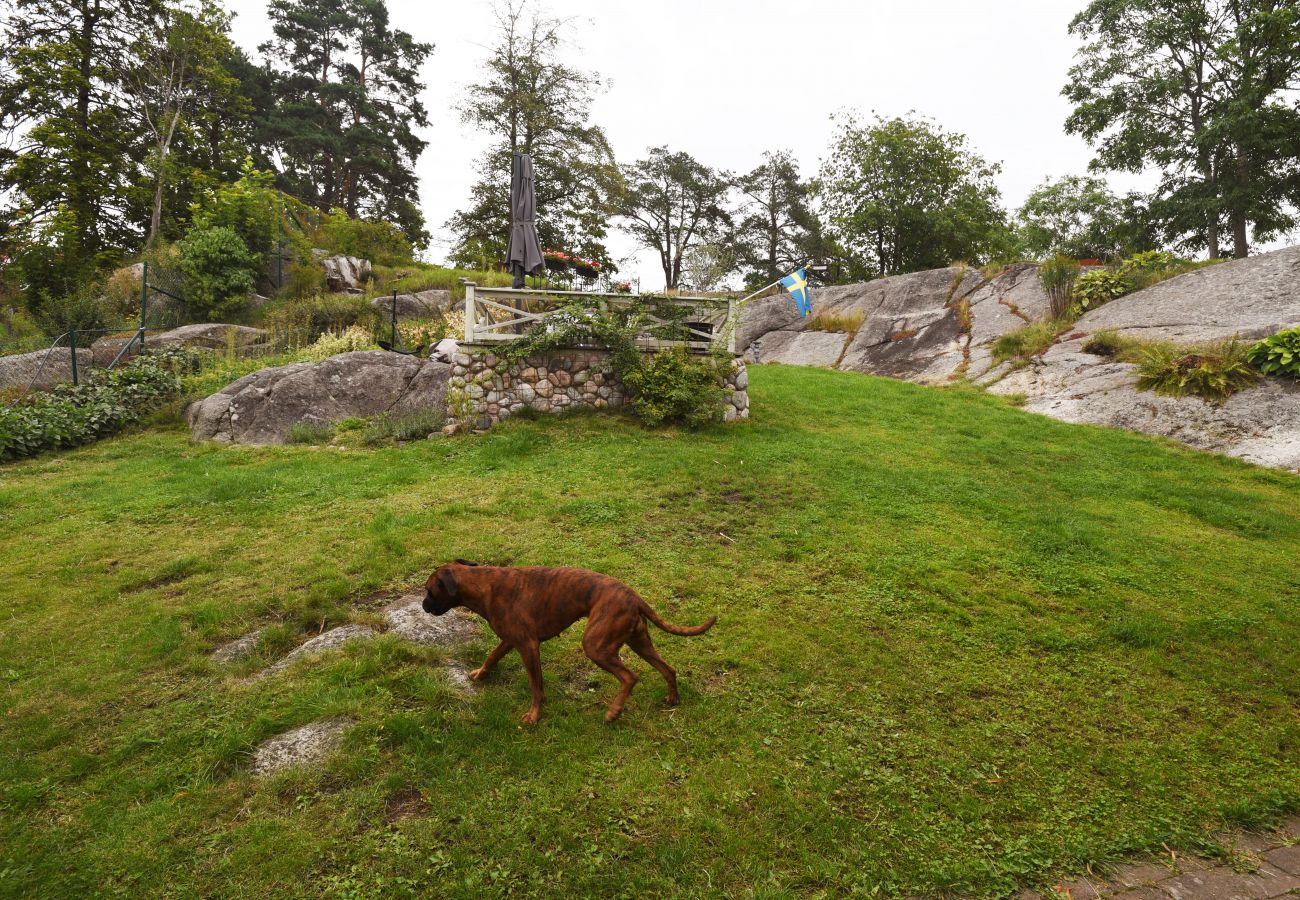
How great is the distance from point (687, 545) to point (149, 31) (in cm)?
2844

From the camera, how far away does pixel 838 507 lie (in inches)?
287

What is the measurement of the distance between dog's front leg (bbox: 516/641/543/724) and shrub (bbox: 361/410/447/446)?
772 cm

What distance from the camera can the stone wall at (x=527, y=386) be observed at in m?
10.6

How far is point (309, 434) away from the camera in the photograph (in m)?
10.6

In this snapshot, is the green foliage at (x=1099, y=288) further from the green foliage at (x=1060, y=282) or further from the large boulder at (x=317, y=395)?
the large boulder at (x=317, y=395)

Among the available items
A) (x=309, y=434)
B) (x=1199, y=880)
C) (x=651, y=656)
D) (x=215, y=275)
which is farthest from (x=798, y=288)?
(x=215, y=275)

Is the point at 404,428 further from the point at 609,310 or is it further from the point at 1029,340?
the point at 1029,340

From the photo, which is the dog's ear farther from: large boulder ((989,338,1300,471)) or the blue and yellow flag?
large boulder ((989,338,1300,471))

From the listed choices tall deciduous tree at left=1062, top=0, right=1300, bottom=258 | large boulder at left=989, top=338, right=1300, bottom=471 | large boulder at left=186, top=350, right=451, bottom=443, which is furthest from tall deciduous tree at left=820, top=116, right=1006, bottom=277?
large boulder at left=186, top=350, right=451, bottom=443

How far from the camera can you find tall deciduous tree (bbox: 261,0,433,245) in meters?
28.1

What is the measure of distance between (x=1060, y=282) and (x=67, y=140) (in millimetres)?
30524

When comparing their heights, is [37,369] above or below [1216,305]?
below

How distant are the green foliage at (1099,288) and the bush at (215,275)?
22.8 meters

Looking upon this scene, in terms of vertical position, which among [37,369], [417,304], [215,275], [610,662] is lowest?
[610,662]
